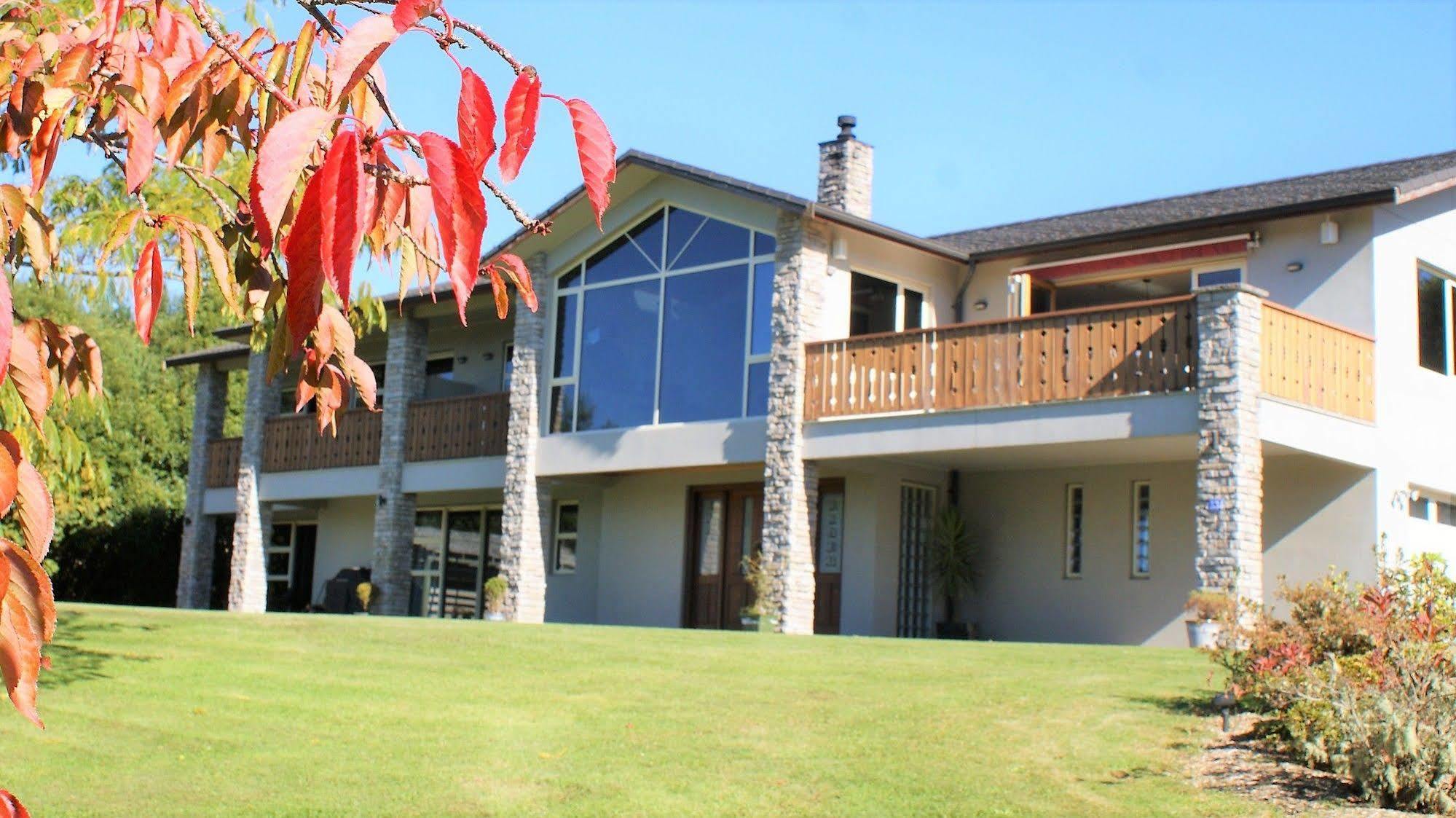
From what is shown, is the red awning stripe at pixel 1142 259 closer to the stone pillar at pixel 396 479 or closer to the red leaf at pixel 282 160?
the stone pillar at pixel 396 479

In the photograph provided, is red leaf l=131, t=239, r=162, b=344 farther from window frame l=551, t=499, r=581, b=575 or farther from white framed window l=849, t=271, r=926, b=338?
window frame l=551, t=499, r=581, b=575

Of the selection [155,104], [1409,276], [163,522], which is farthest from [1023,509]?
[163,522]

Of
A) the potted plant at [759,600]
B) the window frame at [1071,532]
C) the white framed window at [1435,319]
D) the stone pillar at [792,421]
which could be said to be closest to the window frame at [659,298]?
the stone pillar at [792,421]

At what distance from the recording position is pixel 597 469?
22.8m

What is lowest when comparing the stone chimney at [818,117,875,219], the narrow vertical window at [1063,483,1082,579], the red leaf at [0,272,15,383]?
the red leaf at [0,272,15,383]

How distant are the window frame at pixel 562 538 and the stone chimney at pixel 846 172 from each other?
255 inches

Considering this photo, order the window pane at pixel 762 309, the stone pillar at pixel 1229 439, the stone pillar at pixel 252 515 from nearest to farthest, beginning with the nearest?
the stone pillar at pixel 1229 439 < the window pane at pixel 762 309 < the stone pillar at pixel 252 515

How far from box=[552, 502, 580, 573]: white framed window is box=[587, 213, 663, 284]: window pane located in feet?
14.0

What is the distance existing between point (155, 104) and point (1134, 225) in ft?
60.5

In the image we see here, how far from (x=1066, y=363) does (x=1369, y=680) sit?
849 centimetres

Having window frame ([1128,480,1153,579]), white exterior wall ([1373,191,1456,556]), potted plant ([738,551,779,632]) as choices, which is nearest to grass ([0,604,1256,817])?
potted plant ([738,551,779,632])

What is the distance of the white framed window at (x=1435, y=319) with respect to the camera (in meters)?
19.6

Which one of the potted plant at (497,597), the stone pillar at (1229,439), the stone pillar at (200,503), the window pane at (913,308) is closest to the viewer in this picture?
the stone pillar at (1229,439)

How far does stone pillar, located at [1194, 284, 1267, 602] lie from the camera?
1645 centimetres
